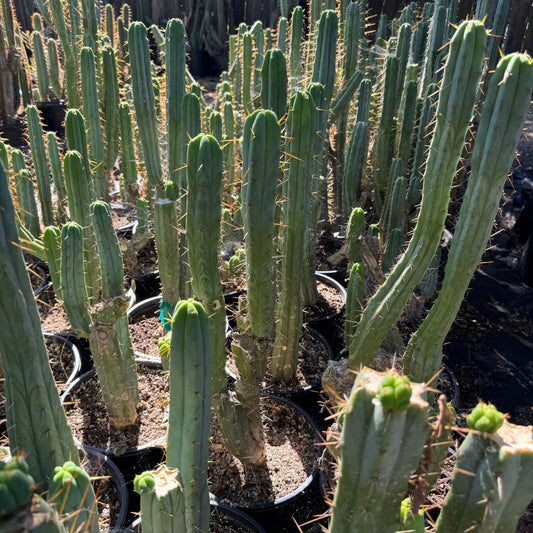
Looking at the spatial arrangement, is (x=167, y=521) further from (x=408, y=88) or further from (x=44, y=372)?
(x=408, y=88)

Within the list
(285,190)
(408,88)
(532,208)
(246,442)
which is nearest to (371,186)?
(408,88)

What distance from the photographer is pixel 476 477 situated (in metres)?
1.18

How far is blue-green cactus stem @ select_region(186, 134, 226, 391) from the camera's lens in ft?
5.94

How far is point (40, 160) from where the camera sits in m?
3.85

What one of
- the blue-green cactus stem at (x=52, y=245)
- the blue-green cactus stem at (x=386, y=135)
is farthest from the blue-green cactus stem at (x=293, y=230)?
the blue-green cactus stem at (x=386, y=135)

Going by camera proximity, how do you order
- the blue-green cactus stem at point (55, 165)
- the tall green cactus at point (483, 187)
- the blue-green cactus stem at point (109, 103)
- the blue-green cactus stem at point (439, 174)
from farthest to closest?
1. the blue-green cactus stem at point (55, 165)
2. the blue-green cactus stem at point (109, 103)
3. the blue-green cactus stem at point (439, 174)
4. the tall green cactus at point (483, 187)

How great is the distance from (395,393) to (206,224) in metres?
1.07

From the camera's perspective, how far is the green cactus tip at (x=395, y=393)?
1040mm

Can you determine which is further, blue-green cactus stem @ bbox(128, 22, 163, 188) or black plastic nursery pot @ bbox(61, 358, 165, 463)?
blue-green cactus stem @ bbox(128, 22, 163, 188)

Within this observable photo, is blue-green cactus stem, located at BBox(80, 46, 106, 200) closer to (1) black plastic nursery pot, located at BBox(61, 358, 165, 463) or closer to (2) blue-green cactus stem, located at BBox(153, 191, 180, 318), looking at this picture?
(2) blue-green cactus stem, located at BBox(153, 191, 180, 318)

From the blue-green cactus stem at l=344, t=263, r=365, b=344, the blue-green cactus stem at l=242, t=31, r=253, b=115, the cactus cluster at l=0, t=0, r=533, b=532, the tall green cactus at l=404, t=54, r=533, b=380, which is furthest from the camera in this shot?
the blue-green cactus stem at l=242, t=31, r=253, b=115

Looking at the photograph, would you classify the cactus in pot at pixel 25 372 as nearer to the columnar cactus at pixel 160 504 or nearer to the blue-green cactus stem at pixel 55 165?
the columnar cactus at pixel 160 504

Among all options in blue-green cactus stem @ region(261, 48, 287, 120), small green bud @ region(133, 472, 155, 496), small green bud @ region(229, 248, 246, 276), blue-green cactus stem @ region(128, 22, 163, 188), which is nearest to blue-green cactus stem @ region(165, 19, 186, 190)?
blue-green cactus stem @ region(128, 22, 163, 188)

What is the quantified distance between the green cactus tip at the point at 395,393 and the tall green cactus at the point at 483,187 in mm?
1028
